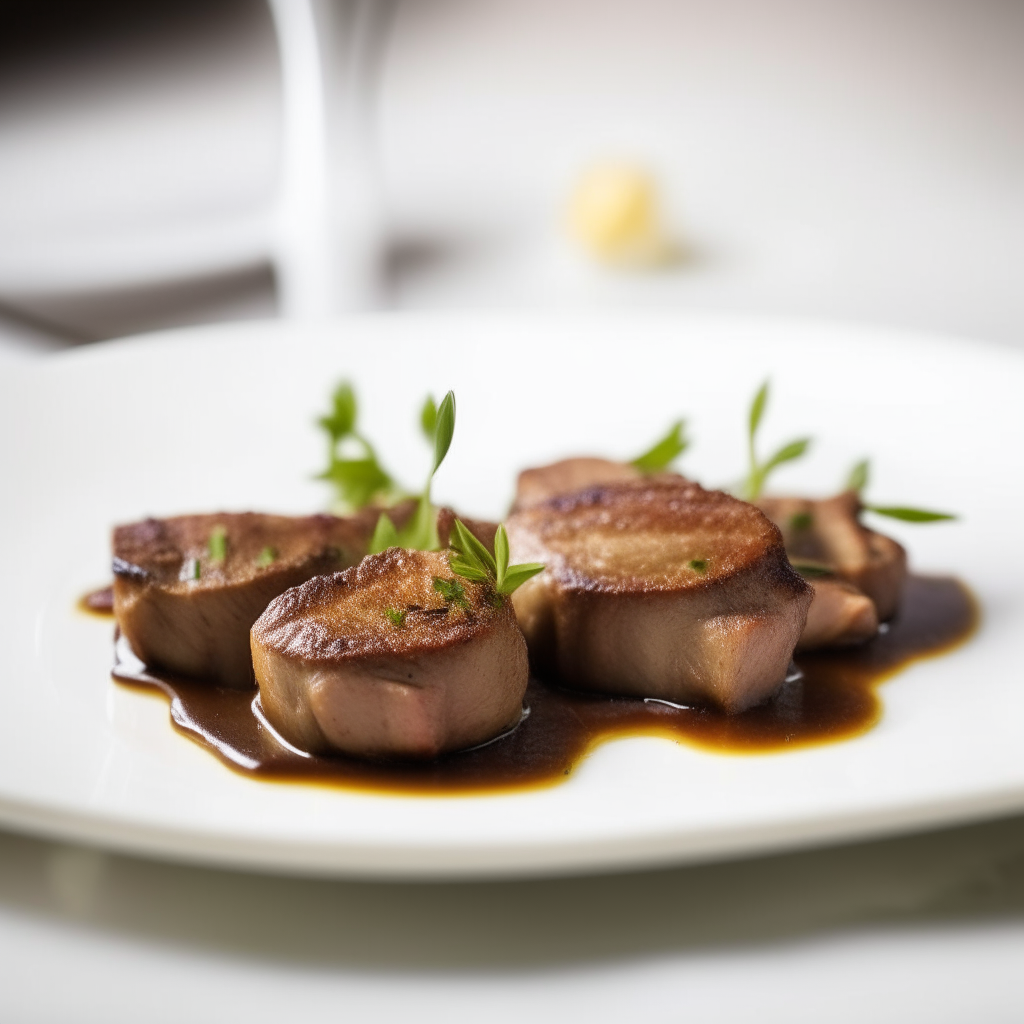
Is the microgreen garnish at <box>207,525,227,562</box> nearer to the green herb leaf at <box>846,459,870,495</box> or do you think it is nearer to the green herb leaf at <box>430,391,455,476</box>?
the green herb leaf at <box>430,391,455,476</box>

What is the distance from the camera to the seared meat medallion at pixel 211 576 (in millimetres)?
2467

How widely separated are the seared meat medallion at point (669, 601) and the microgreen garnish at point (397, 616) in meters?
0.29

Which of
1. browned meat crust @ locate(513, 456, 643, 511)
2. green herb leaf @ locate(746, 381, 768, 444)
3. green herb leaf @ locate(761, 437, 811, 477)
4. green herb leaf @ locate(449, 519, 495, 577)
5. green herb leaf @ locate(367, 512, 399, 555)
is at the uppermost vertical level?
green herb leaf @ locate(746, 381, 768, 444)

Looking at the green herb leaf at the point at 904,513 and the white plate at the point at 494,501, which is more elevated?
the green herb leaf at the point at 904,513

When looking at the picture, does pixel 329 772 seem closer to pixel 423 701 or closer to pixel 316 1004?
pixel 423 701

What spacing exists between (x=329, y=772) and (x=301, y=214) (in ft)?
11.8

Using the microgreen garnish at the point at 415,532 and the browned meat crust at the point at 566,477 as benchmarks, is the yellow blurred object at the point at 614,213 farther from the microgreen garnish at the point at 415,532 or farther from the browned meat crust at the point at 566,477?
the microgreen garnish at the point at 415,532

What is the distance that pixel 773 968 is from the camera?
1.92 meters

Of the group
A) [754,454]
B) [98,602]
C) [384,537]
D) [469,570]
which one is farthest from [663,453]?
[98,602]

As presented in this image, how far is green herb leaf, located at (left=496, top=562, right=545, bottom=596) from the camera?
2.28 m

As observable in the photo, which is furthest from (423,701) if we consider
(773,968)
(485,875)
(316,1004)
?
(773,968)

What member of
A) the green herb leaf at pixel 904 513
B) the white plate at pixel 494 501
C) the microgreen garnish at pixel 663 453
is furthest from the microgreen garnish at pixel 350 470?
the green herb leaf at pixel 904 513

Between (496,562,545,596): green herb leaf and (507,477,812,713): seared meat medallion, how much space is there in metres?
0.13

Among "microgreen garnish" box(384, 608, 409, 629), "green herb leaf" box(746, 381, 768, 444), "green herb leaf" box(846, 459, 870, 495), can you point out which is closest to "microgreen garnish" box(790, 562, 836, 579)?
"green herb leaf" box(746, 381, 768, 444)
